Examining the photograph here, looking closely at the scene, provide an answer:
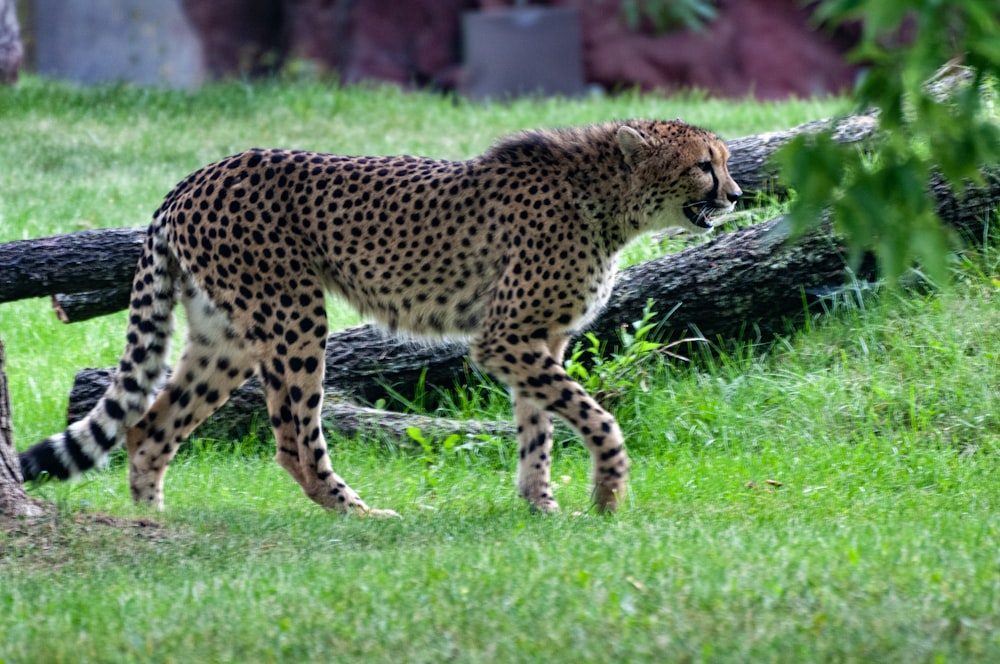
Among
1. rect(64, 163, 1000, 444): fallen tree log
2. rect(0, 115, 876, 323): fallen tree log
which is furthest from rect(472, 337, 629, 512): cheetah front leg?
rect(0, 115, 876, 323): fallen tree log

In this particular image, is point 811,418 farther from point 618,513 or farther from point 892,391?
point 618,513

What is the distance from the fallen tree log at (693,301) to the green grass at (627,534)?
0.18 metres

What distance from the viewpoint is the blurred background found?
21312 mm

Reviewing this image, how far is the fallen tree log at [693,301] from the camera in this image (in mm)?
7281

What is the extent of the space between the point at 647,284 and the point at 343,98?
7.87 meters

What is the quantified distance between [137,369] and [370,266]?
3.65 ft

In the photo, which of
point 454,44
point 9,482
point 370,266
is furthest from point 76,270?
point 454,44

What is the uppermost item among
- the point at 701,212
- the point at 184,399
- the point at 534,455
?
the point at 701,212

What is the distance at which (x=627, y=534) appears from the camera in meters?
5.00

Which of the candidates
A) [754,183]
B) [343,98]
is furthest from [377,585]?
[343,98]

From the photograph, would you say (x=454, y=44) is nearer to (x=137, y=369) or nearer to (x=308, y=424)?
(x=137, y=369)

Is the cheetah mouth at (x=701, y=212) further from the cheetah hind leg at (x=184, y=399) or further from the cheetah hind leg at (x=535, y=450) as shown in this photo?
the cheetah hind leg at (x=184, y=399)

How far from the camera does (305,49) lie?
2233cm

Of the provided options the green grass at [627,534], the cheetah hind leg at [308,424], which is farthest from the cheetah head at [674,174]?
the cheetah hind leg at [308,424]
